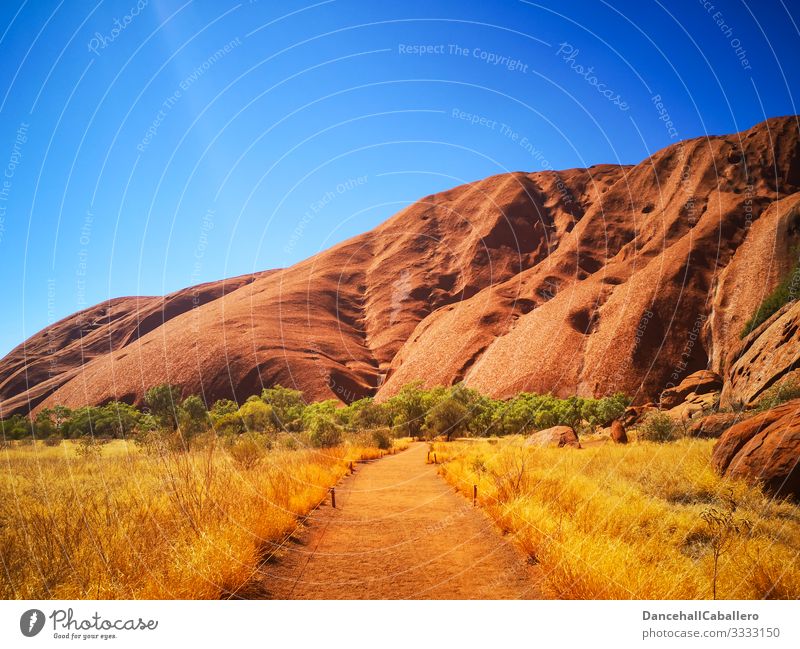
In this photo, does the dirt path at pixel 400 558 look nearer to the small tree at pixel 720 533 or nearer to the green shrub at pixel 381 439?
the small tree at pixel 720 533

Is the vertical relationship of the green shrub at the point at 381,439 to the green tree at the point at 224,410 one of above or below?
below

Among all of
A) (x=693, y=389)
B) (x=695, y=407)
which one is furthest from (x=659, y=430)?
(x=693, y=389)

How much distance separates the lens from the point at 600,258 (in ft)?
274

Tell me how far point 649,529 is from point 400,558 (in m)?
4.00

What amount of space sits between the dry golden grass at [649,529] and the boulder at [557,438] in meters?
8.37

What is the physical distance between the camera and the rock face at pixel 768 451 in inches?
338

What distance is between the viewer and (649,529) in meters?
6.56

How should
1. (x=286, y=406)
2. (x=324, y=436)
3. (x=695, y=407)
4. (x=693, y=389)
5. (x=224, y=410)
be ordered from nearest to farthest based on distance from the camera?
1. (x=324, y=436)
2. (x=695, y=407)
3. (x=693, y=389)
4. (x=224, y=410)
5. (x=286, y=406)

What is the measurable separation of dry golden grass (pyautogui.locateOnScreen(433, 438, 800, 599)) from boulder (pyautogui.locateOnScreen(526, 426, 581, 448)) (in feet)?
27.5

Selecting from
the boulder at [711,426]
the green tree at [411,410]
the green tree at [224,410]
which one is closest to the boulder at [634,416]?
the boulder at [711,426]

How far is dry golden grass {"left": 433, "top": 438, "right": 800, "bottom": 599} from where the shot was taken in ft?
14.7

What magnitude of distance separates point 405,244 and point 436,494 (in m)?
110

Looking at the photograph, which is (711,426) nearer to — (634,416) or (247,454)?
(634,416)

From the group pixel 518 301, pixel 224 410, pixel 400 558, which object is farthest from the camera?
pixel 518 301
